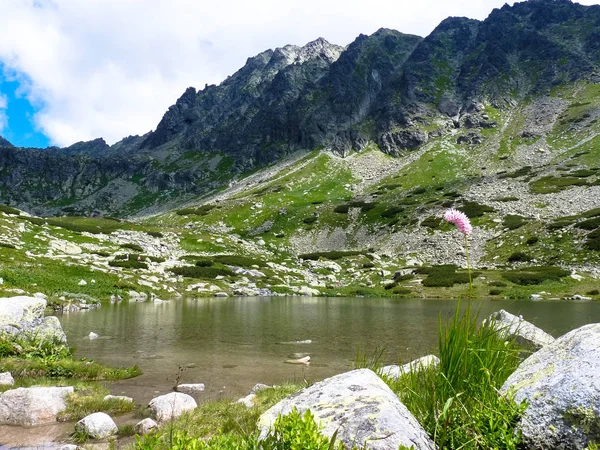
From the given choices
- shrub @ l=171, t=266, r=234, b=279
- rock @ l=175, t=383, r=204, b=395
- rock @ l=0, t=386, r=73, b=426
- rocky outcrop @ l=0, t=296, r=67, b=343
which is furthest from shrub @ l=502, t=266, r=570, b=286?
rock @ l=0, t=386, r=73, b=426

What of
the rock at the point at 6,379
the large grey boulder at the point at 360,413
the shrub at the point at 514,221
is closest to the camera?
the large grey boulder at the point at 360,413

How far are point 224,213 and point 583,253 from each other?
8388cm

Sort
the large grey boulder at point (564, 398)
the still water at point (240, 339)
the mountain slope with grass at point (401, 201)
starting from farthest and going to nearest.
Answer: the mountain slope with grass at point (401, 201) < the still water at point (240, 339) < the large grey boulder at point (564, 398)

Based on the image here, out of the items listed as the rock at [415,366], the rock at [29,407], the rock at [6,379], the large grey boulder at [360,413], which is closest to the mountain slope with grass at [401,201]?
the rock at [6,379]

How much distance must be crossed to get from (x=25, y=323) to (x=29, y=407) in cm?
803

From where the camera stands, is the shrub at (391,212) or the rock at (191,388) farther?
the shrub at (391,212)

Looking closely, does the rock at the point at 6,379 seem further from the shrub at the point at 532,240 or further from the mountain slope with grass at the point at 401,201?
the shrub at the point at 532,240

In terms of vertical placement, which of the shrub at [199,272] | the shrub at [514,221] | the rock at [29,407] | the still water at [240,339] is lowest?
the still water at [240,339]

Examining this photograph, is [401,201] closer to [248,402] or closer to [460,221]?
[248,402]

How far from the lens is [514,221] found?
232 feet

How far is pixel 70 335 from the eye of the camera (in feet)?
66.7

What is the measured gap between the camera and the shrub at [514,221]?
68.8 m

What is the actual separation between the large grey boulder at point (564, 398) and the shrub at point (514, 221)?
7181 centimetres

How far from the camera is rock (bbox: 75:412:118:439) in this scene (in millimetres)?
7848
